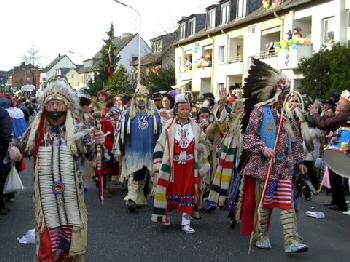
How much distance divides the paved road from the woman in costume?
0.32m

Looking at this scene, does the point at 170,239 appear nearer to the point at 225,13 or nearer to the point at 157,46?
the point at 225,13

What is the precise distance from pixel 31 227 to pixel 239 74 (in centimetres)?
2753

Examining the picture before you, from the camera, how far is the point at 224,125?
8797 millimetres

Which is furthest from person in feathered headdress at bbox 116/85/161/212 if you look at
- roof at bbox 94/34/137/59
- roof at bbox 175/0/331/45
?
roof at bbox 94/34/137/59

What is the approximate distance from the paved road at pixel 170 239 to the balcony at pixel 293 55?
16269mm

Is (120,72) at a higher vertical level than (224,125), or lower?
higher

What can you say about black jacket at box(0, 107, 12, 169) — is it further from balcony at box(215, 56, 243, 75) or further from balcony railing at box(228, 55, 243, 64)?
balcony railing at box(228, 55, 243, 64)

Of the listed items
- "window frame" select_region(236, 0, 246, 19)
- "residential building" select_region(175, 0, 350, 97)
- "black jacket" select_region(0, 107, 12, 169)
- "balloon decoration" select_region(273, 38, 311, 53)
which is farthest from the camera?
"window frame" select_region(236, 0, 246, 19)

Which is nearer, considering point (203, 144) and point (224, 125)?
point (203, 144)

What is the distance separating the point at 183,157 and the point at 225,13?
3133 centimetres

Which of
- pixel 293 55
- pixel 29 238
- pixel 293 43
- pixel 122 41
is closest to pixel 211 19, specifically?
pixel 293 55

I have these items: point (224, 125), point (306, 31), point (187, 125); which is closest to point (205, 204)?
point (224, 125)

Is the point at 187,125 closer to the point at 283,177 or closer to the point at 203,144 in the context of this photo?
the point at 203,144

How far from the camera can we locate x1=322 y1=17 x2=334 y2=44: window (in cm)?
2427
